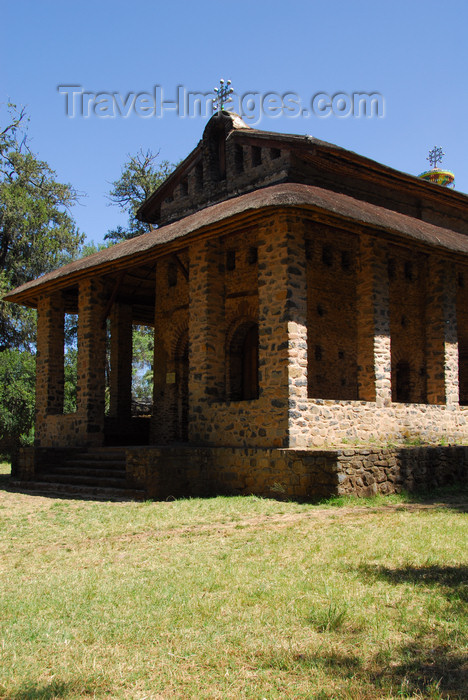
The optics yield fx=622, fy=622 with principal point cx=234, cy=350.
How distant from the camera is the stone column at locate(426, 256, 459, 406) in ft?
42.7

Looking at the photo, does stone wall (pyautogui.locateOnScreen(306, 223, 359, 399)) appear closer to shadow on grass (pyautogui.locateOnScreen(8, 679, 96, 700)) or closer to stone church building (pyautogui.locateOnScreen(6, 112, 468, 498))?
stone church building (pyautogui.locateOnScreen(6, 112, 468, 498))

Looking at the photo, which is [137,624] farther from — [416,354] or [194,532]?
[416,354]

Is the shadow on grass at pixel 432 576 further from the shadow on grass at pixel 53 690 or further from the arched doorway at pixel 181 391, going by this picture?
the arched doorway at pixel 181 391

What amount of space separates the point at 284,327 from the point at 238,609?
602cm

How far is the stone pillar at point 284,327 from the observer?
9.69m

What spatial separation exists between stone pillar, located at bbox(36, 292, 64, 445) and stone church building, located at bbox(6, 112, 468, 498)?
1.8 inches

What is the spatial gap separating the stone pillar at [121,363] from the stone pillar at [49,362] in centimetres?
182

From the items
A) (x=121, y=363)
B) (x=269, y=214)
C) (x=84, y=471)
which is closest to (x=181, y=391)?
(x=121, y=363)

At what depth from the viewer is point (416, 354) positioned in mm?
15500

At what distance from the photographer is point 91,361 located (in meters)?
14.2

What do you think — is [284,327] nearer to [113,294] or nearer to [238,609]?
[113,294]

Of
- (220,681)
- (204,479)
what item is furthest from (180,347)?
(220,681)

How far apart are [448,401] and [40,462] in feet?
27.8

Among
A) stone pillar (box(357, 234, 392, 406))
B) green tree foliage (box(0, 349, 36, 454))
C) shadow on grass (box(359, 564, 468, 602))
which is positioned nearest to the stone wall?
stone pillar (box(357, 234, 392, 406))
